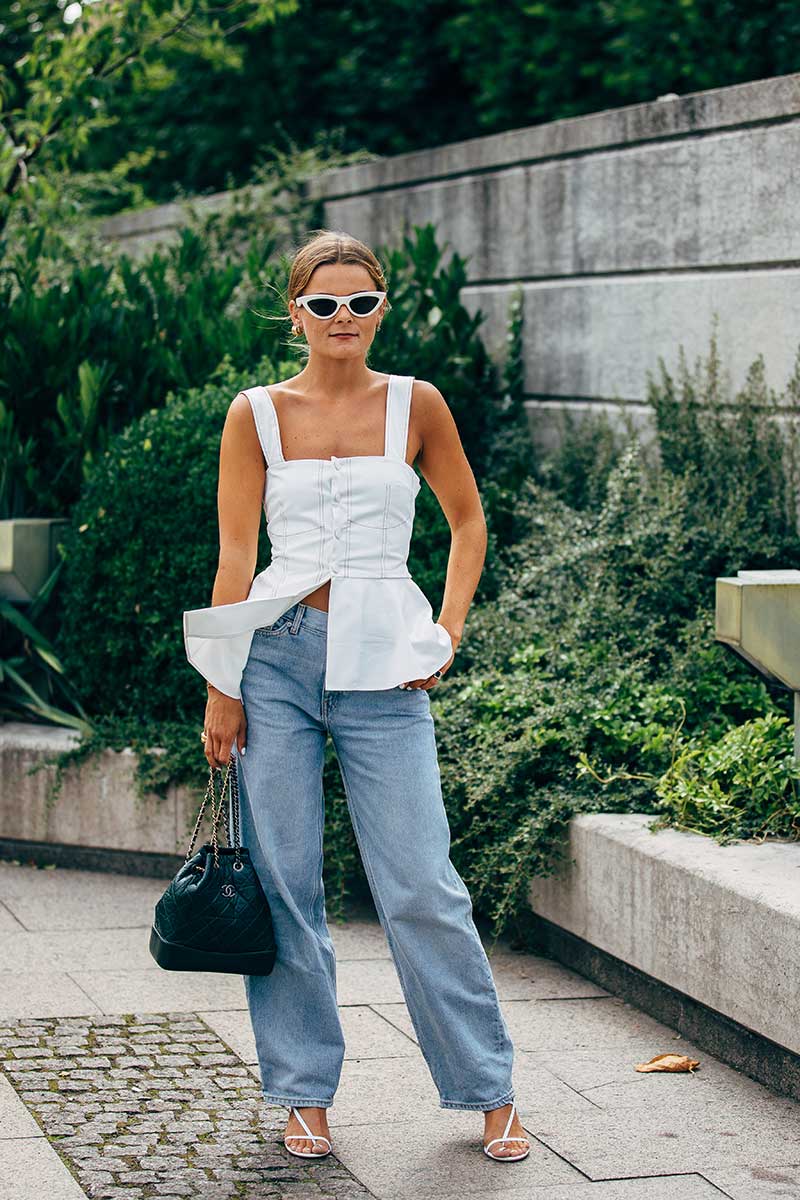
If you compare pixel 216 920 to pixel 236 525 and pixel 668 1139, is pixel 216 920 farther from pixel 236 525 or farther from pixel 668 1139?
pixel 668 1139

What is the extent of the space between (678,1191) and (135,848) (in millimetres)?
3111

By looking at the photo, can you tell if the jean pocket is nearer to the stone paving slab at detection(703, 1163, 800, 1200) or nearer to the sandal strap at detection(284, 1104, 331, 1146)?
the sandal strap at detection(284, 1104, 331, 1146)

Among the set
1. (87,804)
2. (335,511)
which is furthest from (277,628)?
(87,804)

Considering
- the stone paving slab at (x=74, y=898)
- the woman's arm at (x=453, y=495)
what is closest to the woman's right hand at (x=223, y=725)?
the woman's arm at (x=453, y=495)

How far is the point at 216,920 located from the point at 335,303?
1.32 m

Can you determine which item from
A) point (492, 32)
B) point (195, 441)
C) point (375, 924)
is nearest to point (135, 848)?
point (375, 924)

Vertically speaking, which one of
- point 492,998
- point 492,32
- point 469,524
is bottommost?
point 492,998

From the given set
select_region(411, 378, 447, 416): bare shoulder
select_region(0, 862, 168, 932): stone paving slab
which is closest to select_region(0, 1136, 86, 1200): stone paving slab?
select_region(411, 378, 447, 416): bare shoulder

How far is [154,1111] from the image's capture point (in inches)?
157

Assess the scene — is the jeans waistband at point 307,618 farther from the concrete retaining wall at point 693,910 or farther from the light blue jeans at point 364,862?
the concrete retaining wall at point 693,910

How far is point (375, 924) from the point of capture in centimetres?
573

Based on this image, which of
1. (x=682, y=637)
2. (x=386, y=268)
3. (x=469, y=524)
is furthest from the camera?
(x=386, y=268)

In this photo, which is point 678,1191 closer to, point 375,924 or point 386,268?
point 375,924

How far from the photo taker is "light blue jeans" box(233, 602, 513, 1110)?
366 cm
